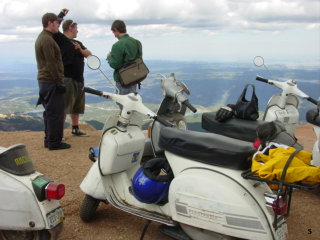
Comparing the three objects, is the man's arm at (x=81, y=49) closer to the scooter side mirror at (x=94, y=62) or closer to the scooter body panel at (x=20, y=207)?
the scooter side mirror at (x=94, y=62)

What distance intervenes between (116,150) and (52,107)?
2.77 m

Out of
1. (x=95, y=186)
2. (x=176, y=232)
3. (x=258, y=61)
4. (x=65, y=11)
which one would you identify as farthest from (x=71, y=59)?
(x=176, y=232)

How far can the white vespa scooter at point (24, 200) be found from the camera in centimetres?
280

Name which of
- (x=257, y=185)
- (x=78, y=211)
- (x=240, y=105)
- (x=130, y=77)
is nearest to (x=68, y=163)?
(x=78, y=211)

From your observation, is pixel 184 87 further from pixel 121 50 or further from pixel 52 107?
pixel 52 107

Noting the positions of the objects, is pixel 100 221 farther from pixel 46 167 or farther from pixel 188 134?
pixel 46 167

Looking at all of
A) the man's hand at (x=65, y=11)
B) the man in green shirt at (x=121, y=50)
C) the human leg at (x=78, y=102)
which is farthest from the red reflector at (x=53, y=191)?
the man's hand at (x=65, y=11)

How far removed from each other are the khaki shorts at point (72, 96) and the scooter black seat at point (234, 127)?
2.66m

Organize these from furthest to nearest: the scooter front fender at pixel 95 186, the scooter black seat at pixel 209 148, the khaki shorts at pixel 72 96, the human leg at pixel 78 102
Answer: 1. the human leg at pixel 78 102
2. the khaki shorts at pixel 72 96
3. the scooter front fender at pixel 95 186
4. the scooter black seat at pixel 209 148

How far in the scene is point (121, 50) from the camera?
237 inches

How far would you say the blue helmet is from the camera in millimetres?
3258

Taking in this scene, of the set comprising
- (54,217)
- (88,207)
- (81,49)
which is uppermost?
(81,49)

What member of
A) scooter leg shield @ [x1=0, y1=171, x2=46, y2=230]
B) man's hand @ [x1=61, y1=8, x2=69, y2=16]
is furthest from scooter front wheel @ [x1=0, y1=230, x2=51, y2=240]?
man's hand @ [x1=61, y1=8, x2=69, y2=16]

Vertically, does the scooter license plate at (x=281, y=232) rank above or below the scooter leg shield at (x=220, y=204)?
below
